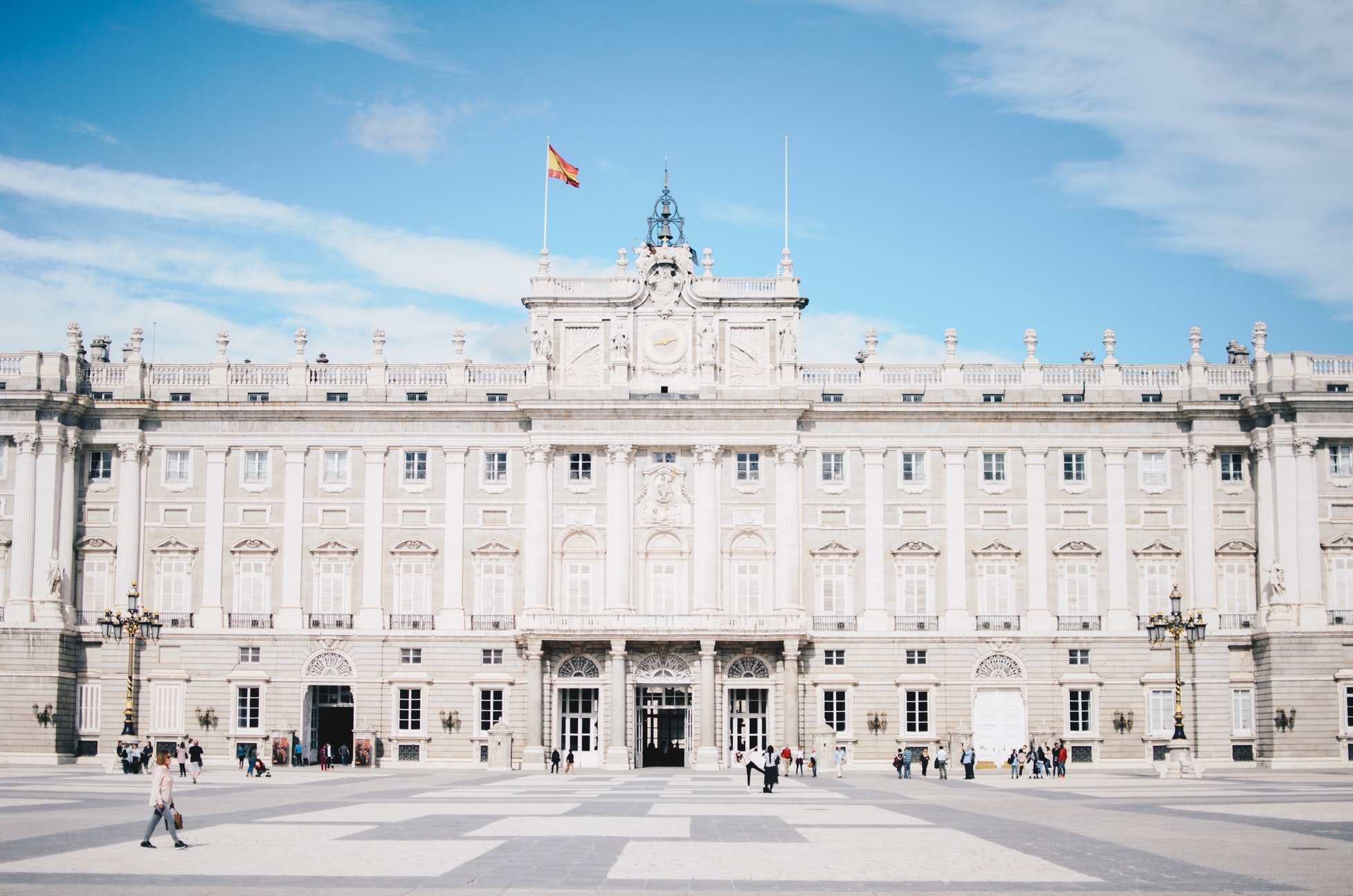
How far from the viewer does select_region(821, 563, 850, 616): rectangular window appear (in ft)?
204

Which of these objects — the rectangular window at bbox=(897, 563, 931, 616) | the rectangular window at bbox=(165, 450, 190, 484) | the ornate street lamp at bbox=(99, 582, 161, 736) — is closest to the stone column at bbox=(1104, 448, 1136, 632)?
the rectangular window at bbox=(897, 563, 931, 616)

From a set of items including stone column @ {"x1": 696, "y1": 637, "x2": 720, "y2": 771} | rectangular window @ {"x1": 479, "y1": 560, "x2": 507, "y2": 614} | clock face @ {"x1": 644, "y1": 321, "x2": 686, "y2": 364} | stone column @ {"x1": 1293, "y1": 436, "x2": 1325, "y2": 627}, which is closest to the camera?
stone column @ {"x1": 696, "y1": 637, "x2": 720, "y2": 771}

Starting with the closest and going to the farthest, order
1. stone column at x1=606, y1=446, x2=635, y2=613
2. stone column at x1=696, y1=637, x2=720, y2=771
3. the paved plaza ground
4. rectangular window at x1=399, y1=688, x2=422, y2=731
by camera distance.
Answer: the paved plaza ground < stone column at x1=696, y1=637, x2=720, y2=771 < stone column at x1=606, y1=446, x2=635, y2=613 < rectangular window at x1=399, y1=688, x2=422, y2=731

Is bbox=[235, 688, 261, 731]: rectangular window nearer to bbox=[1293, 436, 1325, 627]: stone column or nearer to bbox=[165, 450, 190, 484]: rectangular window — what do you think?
bbox=[165, 450, 190, 484]: rectangular window

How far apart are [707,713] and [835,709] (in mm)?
5631

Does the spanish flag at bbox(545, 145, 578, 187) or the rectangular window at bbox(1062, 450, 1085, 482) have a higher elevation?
the spanish flag at bbox(545, 145, 578, 187)

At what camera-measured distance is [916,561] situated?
62.5 meters

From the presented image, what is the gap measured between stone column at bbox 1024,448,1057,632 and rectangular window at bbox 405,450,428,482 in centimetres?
2592

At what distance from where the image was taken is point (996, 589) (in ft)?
205

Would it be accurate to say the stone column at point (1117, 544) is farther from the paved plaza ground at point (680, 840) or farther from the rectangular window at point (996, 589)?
the paved plaza ground at point (680, 840)

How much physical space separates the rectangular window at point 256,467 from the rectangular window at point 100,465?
5.88m

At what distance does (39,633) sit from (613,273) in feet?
92.8

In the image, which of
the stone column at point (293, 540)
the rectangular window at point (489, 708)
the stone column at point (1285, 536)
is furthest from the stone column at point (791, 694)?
the stone column at point (293, 540)

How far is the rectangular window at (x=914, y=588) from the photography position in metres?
62.3
